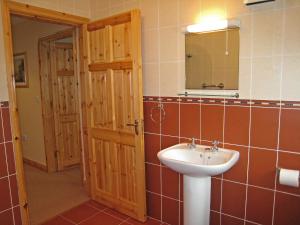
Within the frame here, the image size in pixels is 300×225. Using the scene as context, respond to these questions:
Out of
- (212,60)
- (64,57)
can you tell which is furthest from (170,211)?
(64,57)

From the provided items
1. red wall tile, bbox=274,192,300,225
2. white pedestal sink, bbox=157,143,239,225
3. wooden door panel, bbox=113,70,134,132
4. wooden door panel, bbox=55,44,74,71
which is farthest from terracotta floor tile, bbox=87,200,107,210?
wooden door panel, bbox=55,44,74,71

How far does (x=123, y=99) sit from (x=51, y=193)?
1.80 m

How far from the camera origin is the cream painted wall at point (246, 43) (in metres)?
1.67

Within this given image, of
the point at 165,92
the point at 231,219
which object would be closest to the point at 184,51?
the point at 165,92

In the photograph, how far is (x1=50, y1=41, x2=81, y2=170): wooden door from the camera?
13.1ft

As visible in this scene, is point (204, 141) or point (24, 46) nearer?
point (204, 141)

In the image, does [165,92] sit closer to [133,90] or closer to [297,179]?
[133,90]

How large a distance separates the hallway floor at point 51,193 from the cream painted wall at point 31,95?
0.41 meters

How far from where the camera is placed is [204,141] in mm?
2117

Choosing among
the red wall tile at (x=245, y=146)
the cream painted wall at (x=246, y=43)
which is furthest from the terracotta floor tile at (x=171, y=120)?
the cream painted wall at (x=246, y=43)

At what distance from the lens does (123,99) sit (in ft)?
7.97

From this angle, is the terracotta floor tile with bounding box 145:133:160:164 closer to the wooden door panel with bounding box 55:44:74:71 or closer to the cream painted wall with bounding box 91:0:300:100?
the cream painted wall with bounding box 91:0:300:100

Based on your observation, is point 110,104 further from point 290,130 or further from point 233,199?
point 290,130

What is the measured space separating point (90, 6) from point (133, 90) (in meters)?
1.25
